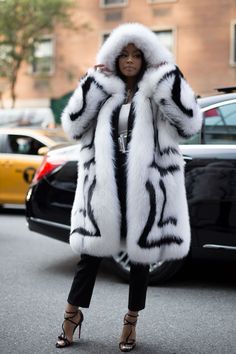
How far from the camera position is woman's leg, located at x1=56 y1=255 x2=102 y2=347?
3492 millimetres

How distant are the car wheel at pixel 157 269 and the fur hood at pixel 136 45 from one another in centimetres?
183

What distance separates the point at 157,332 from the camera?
3834 mm

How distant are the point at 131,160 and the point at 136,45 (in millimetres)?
654

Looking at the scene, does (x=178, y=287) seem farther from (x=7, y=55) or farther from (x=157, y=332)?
(x=7, y=55)

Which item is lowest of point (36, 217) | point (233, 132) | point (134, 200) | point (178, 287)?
point (178, 287)

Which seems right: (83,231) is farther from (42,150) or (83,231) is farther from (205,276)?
(42,150)

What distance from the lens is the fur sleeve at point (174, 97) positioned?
3.38m

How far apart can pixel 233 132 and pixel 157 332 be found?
5.94 feet

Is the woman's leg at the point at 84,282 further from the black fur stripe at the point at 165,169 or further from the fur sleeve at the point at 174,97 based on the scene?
the fur sleeve at the point at 174,97

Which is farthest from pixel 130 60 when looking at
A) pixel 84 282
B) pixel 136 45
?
pixel 84 282

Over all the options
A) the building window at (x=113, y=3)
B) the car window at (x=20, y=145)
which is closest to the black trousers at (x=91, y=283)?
the car window at (x=20, y=145)

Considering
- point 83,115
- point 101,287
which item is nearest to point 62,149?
point 101,287

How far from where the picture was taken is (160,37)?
2653 cm

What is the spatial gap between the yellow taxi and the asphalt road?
3.81 metres
